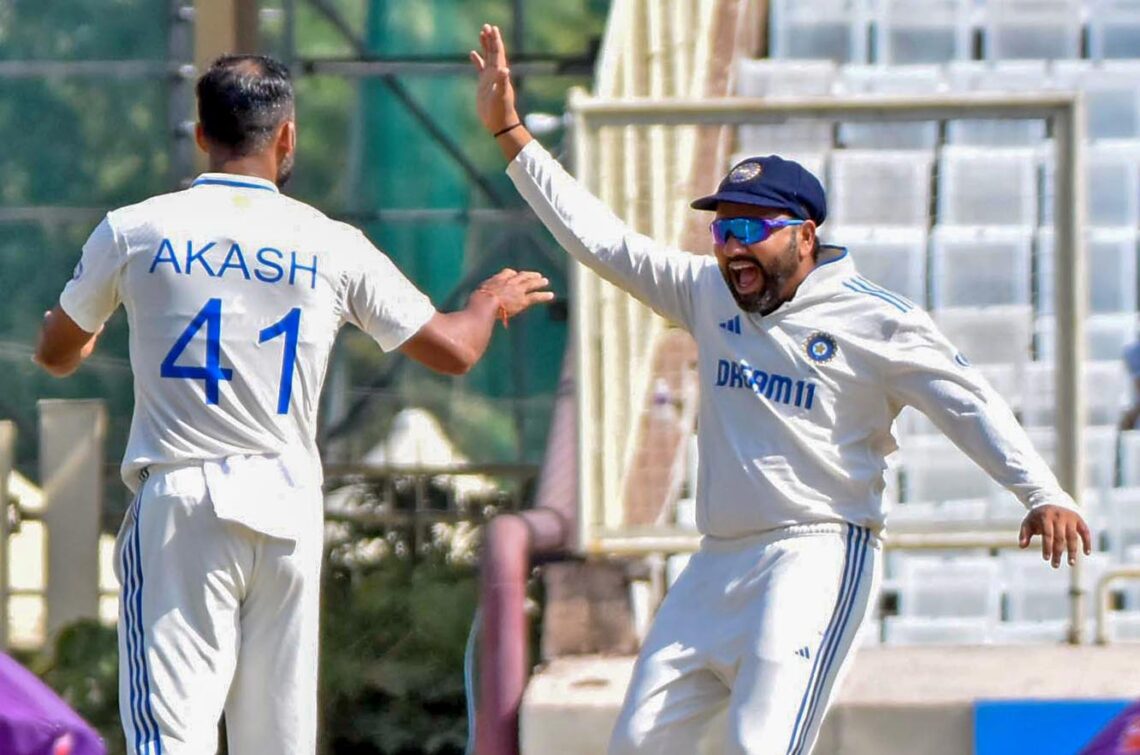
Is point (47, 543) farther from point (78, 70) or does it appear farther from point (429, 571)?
point (78, 70)

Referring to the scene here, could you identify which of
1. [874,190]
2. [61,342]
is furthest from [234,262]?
[874,190]

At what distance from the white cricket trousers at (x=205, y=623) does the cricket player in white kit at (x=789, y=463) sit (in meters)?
0.78

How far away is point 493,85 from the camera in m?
5.59

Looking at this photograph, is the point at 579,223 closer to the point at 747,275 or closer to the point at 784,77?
the point at 747,275

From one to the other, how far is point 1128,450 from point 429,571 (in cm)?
268

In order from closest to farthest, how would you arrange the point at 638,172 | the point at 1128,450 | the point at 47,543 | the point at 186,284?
the point at 186,284 → the point at 638,172 → the point at 1128,450 → the point at 47,543

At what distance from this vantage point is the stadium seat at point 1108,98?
365 inches

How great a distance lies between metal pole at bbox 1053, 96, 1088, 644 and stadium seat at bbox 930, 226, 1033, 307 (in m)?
0.13

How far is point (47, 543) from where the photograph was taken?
367 inches

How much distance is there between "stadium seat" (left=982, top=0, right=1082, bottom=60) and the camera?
959 centimetres

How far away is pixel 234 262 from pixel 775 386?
1.20 metres

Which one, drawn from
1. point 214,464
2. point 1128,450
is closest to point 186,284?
point 214,464

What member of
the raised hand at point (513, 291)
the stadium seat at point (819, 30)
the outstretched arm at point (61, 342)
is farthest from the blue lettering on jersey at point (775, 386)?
the stadium seat at point (819, 30)

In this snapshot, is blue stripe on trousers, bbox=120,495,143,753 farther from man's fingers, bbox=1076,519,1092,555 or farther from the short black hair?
man's fingers, bbox=1076,519,1092,555
